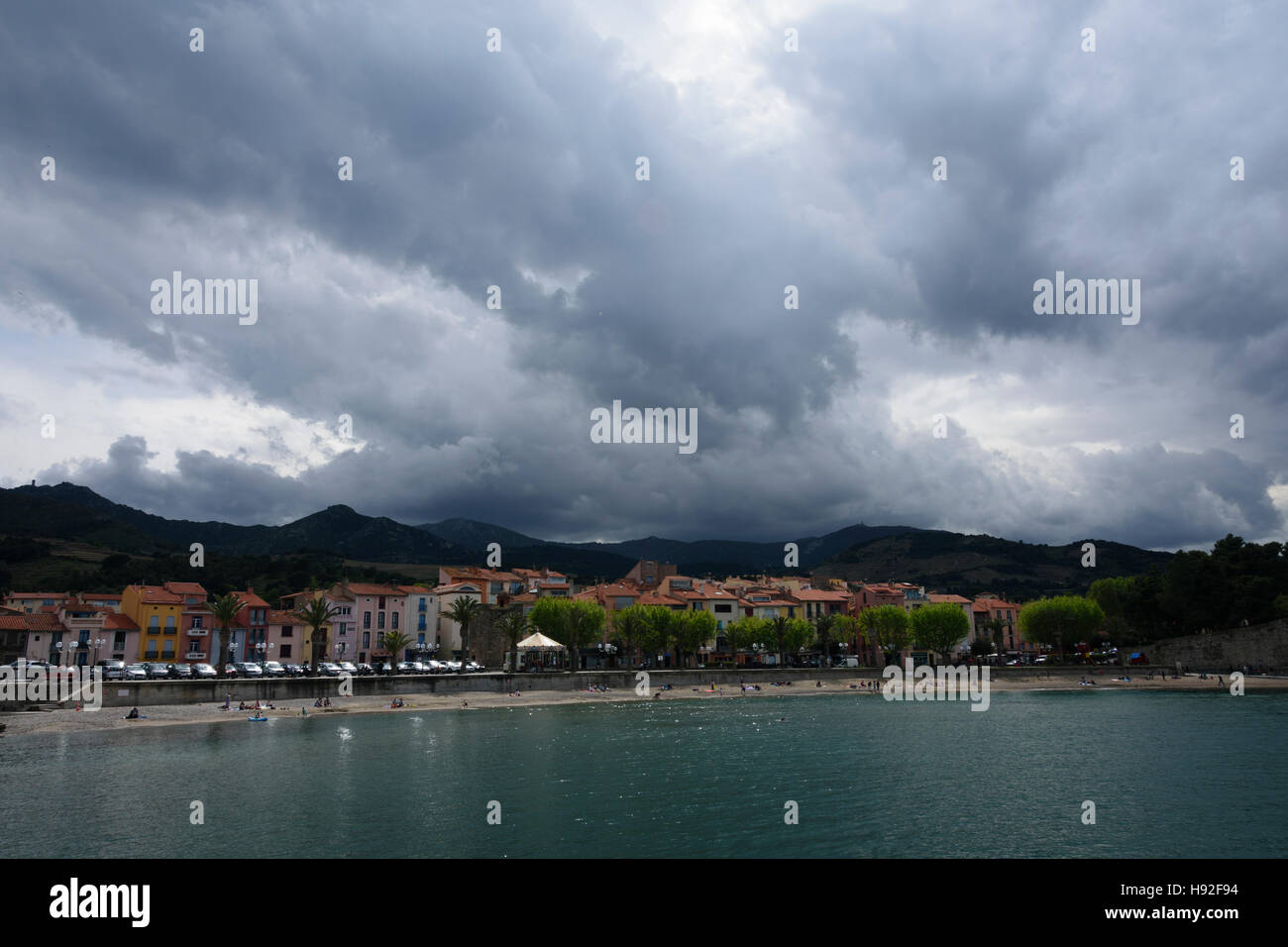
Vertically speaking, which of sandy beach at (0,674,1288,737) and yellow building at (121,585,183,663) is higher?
yellow building at (121,585,183,663)

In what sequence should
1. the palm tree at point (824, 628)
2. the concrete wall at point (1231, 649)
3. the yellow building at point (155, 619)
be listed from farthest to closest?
the palm tree at point (824, 628) → the concrete wall at point (1231, 649) → the yellow building at point (155, 619)

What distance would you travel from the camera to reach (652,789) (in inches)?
1420

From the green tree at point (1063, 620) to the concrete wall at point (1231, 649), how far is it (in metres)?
9.82

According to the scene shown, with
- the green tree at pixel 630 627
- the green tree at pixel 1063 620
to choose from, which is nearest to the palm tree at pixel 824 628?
the green tree at pixel 630 627

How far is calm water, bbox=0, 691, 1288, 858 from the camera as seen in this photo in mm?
26734

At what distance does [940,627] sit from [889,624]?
270 inches

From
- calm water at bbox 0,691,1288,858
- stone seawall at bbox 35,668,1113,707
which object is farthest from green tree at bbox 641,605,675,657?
calm water at bbox 0,691,1288,858

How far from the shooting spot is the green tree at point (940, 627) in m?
107

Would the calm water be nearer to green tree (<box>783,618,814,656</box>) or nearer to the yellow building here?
the yellow building

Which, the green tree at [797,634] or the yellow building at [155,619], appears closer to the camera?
the yellow building at [155,619]

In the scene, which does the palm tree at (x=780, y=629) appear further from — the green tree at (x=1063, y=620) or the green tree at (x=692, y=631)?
the green tree at (x=1063, y=620)

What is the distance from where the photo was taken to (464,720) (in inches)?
2525

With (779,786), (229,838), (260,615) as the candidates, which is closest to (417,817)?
(229,838)

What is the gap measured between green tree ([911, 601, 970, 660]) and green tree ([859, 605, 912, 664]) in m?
1.74
